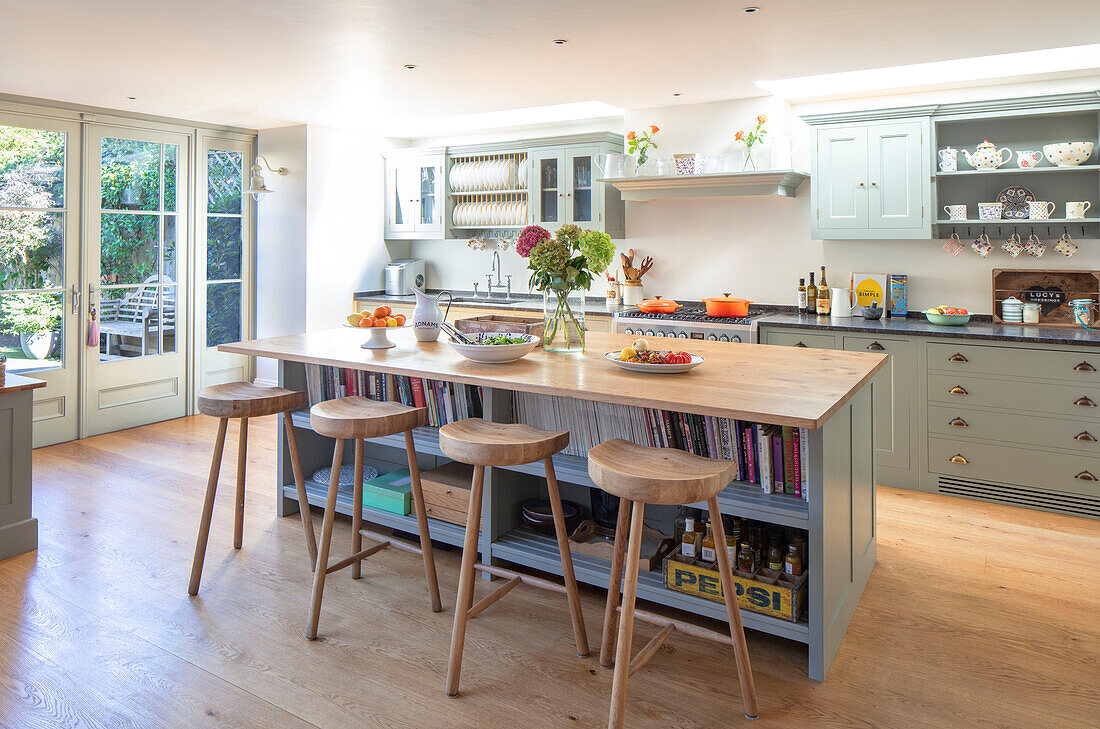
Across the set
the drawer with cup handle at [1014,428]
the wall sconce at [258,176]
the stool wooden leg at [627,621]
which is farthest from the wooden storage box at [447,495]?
the wall sconce at [258,176]

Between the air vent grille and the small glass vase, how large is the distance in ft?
7.87

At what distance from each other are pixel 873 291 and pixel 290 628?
12.9ft

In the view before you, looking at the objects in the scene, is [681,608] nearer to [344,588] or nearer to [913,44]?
[344,588]

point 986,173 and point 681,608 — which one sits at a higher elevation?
point 986,173

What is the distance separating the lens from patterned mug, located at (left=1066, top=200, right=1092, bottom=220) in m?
4.18

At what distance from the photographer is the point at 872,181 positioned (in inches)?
183

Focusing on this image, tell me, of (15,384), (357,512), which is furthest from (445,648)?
(15,384)

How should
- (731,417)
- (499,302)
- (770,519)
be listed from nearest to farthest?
(731,417) → (770,519) → (499,302)

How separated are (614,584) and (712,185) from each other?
11.2 ft

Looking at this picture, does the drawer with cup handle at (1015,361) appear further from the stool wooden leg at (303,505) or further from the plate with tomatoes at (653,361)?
the stool wooden leg at (303,505)

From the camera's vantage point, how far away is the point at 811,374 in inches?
108

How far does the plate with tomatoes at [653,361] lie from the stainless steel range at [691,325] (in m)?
1.75

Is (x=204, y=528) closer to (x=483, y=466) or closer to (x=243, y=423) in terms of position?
(x=243, y=423)

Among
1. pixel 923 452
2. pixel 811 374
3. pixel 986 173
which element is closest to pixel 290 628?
pixel 811 374
